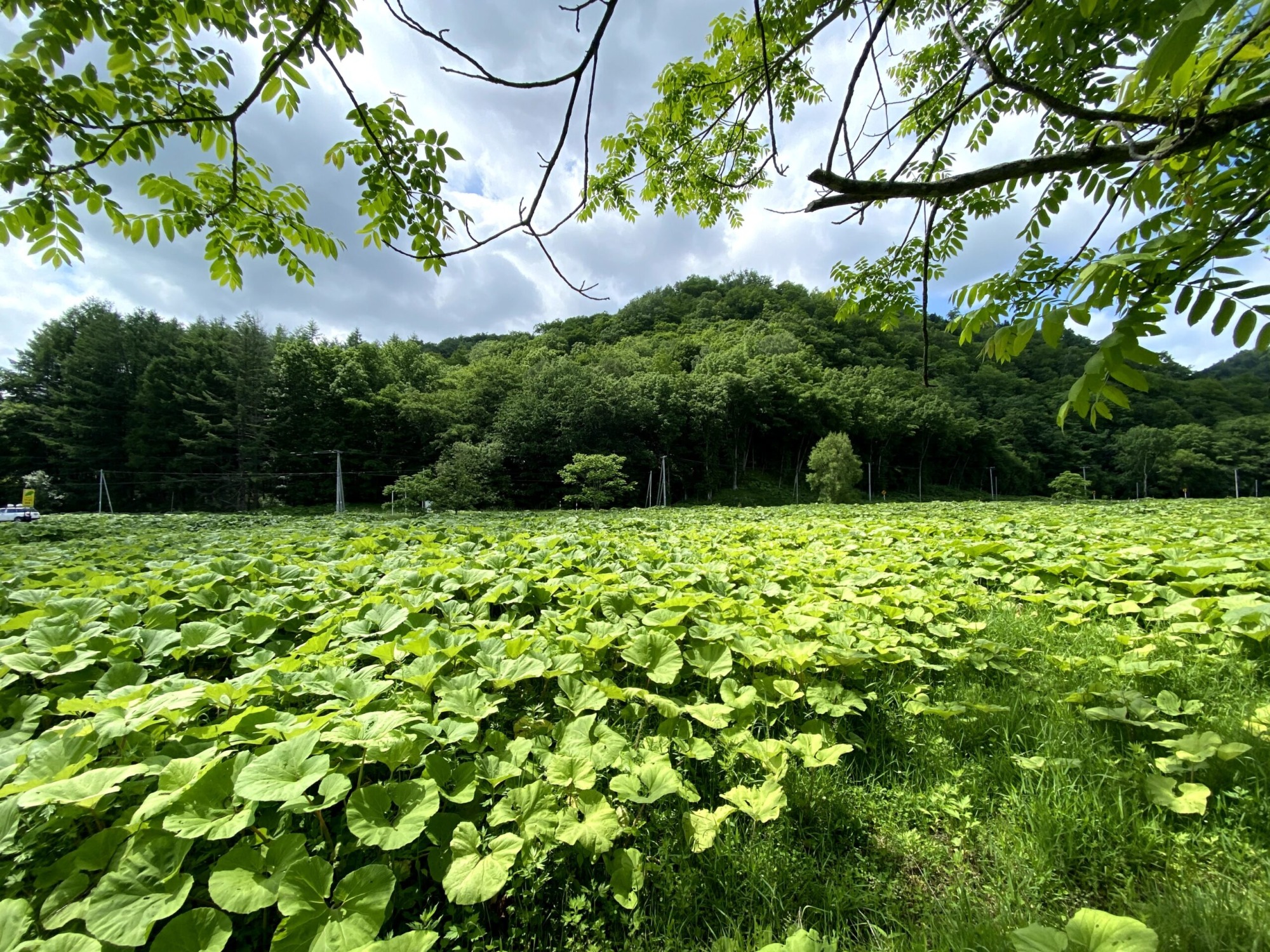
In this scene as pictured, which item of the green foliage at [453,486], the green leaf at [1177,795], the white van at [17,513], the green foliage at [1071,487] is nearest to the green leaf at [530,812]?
the green leaf at [1177,795]

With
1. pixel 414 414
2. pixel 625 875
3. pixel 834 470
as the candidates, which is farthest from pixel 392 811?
pixel 414 414

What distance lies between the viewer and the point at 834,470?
31047 mm

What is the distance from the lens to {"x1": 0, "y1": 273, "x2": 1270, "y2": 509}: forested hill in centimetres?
3155

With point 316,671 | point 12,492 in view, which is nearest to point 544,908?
point 316,671

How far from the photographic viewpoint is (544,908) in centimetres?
120

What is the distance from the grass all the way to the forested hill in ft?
85.4

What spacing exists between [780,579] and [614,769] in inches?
95.5

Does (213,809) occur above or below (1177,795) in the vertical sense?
above

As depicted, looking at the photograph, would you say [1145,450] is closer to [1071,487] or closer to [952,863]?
[1071,487]

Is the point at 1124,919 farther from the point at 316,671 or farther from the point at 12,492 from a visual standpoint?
the point at 12,492

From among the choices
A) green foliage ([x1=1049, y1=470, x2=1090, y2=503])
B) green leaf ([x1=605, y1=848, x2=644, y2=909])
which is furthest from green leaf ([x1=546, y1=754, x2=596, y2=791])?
green foliage ([x1=1049, y1=470, x2=1090, y2=503])

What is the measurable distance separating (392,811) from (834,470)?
32.8 meters

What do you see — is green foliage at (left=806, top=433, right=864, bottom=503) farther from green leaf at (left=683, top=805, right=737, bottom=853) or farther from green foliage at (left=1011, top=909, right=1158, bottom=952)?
green foliage at (left=1011, top=909, right=1158, bottom=952)

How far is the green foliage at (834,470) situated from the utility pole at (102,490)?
4166 cm
